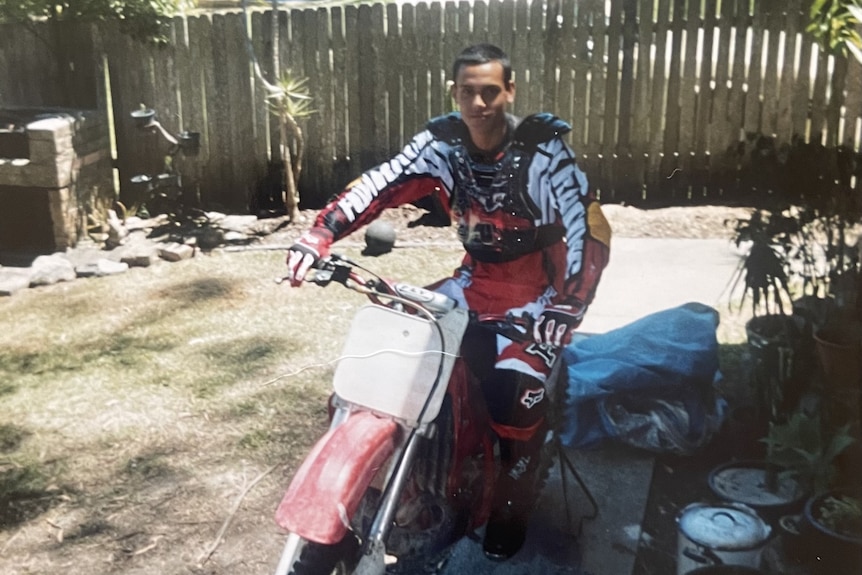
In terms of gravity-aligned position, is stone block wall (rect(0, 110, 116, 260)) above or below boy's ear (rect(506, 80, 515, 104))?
below

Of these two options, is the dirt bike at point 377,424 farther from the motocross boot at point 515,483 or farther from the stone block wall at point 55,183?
the stone block wall at point 55,183

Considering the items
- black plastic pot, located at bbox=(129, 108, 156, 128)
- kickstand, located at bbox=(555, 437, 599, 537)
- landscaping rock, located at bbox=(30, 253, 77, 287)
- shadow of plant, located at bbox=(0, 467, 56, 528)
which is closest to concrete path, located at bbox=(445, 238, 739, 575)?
kickstand, located at bbox=(555, 437, 599, 537)

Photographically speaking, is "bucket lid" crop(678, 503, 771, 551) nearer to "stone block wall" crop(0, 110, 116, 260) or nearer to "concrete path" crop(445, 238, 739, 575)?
"concrete path" crop(445, 238, 739, 575)

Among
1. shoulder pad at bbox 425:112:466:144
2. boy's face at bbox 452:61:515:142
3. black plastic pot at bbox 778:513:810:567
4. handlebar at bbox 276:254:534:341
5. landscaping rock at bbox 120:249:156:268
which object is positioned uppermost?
boy's face at bbox 452:61:515:142

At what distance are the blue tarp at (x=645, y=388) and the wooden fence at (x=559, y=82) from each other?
0.40 m

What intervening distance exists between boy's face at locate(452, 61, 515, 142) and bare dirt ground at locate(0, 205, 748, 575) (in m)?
0.35

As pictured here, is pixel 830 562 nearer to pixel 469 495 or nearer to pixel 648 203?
pixel 469 495

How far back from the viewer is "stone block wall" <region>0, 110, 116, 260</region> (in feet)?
11.4

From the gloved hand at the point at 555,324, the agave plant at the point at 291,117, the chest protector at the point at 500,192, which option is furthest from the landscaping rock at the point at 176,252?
the gloved hand at the point at 555,324

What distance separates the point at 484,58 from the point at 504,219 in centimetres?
36

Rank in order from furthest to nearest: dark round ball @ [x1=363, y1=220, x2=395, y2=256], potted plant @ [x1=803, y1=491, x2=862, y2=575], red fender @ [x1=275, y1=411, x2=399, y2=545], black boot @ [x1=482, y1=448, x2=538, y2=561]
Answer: dark round ball @ [x1=363, y1=220, x2=395, y2=256]
black boot @ [x1=482, y1=448, x2=538, y2=561]
potted plant @ [x1=803, y1=491, x2=862, y2=575]
red fender @ [x1=275, y1=411, x2=399, y2=545]

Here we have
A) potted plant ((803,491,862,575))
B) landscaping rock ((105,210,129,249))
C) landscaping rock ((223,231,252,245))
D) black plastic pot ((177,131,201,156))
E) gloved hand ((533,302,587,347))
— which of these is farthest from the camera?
landscaping rock ((105,210,129,249))

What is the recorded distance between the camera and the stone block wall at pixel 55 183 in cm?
346

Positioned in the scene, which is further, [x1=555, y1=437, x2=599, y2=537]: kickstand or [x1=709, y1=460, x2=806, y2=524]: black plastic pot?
[x1=555, y1=437, x2=599, y2=537]: kickstand
